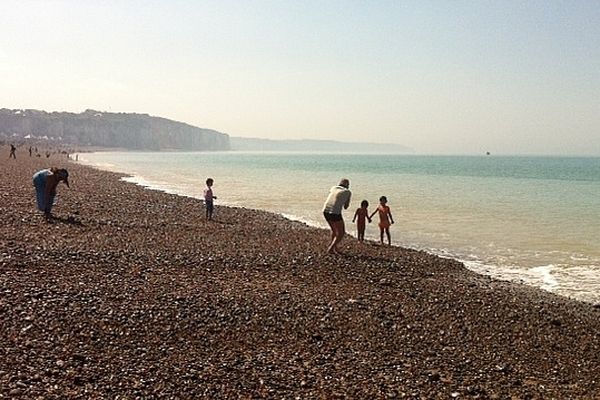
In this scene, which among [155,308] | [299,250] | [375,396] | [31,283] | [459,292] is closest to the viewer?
[375,396]

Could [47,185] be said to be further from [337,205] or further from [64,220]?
[337,205]

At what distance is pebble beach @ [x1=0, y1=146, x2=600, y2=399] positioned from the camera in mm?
5961

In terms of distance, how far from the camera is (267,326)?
7848mm

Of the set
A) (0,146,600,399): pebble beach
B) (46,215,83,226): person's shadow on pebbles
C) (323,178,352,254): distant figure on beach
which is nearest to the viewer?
(0,146,600,399): pebble beach

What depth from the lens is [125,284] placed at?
9.24m

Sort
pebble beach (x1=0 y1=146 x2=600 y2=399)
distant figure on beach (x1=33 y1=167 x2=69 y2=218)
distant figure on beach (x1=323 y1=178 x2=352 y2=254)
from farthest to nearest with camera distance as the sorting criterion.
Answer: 1. distant figure on beach (x1=33 y1=167 x2=69 y2=218)
2. distant figure on beach (x1=323 y1=178 x2=352 y2=254)
3. pebble beach (x1=0 y1=146 x2=600 y2=399)

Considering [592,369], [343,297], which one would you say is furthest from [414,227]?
[592,369]

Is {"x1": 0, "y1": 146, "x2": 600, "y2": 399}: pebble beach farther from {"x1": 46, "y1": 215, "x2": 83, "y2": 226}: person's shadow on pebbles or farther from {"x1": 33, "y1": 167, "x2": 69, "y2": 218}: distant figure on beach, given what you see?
{"x1": 33, "y1": 167, "x2": 69, "y2": 218}: distant figure on beach

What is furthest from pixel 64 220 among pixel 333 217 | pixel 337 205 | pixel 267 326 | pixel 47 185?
pixel 267 326

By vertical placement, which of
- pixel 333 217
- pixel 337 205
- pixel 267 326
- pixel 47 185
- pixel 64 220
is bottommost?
pixel 267 326

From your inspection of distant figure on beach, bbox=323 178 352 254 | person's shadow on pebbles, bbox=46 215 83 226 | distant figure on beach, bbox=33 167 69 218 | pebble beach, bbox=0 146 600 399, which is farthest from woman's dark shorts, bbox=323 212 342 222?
distant figure on beach, bbox=33 167 69 218

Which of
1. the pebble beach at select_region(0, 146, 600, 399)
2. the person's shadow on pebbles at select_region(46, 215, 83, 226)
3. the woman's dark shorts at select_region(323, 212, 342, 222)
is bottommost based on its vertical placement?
the pebble beach at select_region(0, 146, 600, 399)

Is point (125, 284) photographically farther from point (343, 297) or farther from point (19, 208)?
point (19, 208)

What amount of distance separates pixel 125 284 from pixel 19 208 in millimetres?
10330
